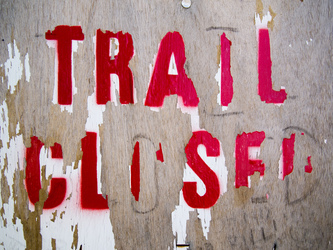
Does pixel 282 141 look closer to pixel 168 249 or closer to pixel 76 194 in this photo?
pixel 168 249

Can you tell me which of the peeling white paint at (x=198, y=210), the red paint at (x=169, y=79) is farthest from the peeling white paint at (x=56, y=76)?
the peeling white paint at (x=198, y=210)

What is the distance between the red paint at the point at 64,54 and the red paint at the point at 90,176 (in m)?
0.08

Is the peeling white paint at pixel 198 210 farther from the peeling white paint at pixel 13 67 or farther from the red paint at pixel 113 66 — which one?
the peeling white paint at pixel 13 67

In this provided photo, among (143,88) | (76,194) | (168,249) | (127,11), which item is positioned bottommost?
(168,249)

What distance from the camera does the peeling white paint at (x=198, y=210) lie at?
463 mm

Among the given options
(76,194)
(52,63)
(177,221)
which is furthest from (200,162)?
(52,63)

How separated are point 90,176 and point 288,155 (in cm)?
39

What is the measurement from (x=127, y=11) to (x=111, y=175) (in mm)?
320

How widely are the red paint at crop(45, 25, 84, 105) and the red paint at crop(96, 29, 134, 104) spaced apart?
0.05 m

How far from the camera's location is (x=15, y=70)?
465 millimetres

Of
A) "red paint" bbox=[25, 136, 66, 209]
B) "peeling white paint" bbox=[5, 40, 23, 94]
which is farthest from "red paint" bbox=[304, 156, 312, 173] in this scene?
"peeling white paint" bbox=[5, 40, 23, 94]

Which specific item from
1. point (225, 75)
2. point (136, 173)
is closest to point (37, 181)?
point (136, 173)

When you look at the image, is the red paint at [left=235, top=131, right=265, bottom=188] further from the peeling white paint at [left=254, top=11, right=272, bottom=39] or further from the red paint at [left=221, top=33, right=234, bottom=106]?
the peeling white paint at [left=254, top=11, right=272, bottom=39]

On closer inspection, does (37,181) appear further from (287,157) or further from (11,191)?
(287,157)
